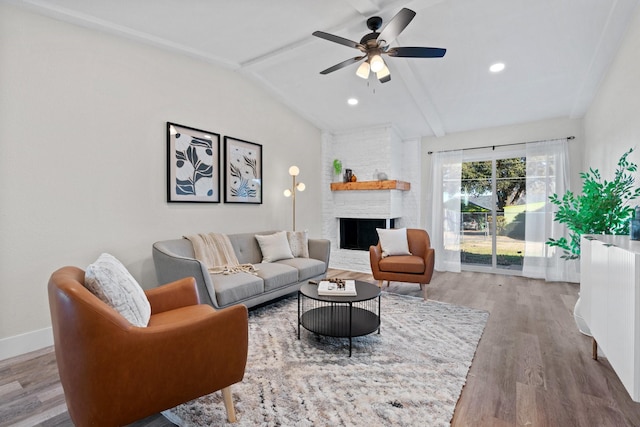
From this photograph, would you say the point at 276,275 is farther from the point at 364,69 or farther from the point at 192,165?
the point at 364,69

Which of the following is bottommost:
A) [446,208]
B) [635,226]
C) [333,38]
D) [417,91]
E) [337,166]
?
[635,226]

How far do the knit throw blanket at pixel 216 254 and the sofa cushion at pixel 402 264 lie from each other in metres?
1.64

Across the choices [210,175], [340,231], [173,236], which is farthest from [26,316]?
[340,231]

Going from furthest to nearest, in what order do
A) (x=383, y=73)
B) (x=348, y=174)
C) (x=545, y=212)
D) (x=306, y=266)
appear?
(x=348, y=174) < (x=545, y=212) < (x=306, y=266) < (x=383, y=73)

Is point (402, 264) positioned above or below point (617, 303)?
below

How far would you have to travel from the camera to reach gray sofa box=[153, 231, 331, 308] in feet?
8.62

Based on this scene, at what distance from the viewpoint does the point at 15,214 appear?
2.32 meters

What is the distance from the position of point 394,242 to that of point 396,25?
8.60 ft

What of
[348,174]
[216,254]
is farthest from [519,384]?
[348,174]

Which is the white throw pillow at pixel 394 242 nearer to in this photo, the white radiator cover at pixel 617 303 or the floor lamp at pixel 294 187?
the floor lamp at pixel 294 187

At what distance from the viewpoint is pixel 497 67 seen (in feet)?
11.1

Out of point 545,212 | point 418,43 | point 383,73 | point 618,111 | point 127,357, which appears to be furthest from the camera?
point 545,212

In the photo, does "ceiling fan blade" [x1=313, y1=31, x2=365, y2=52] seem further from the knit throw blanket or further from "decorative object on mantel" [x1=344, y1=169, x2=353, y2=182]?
"decorative object on mantel" [x1=344, y1=169, x2=353, y2=182]

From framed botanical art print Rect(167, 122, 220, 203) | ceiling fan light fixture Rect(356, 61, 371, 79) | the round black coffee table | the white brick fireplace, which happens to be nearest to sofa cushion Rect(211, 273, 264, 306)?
the round black coffee table
